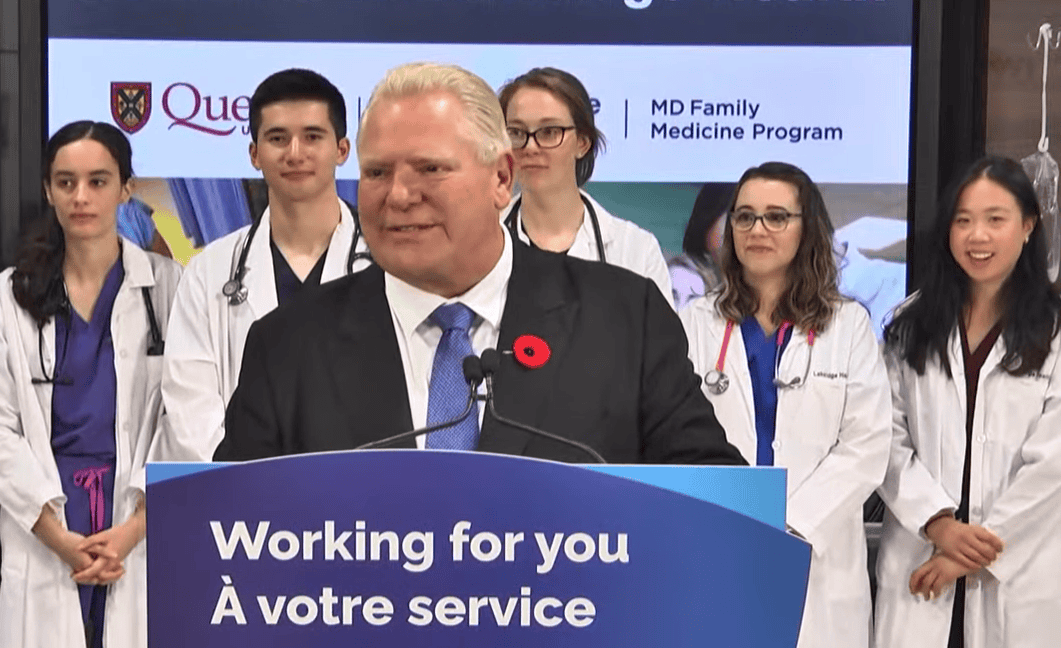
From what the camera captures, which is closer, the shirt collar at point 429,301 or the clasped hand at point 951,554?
the shirt collar at point 429,301

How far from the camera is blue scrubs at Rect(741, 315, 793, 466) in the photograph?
340 cm

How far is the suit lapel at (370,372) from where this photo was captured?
1676 mm

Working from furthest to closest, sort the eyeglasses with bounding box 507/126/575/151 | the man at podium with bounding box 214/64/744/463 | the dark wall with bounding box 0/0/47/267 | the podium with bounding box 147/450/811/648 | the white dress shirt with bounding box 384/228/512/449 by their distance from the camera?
the dark wall with bounding box 0/0/47/267, the eyeglasses with bounding box 507/126/575/151, the white dress shirt with bounding box 384/228/512/449, the man at podium with bounding box 214/64/744/463, the podium with bounding box 147/450/811/648

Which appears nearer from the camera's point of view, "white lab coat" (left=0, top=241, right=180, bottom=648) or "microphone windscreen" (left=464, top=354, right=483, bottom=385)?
"microphone windscreen" (left=464, top=354, right=483, bottom=385)

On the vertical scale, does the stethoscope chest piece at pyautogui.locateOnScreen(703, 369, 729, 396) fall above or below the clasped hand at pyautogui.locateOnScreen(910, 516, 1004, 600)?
above

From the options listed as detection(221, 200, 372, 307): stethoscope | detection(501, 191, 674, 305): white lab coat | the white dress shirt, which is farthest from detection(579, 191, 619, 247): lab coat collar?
the white dress shirt

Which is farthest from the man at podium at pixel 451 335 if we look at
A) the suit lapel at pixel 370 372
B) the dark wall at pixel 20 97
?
the dark wall at pixel 20 97

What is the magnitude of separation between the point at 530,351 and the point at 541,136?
7.17ft

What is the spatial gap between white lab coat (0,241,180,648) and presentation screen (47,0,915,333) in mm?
533

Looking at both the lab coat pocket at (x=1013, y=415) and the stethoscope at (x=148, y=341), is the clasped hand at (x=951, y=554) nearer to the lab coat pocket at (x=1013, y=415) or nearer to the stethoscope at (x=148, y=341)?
the lab coat pocket at (x=1013, y=415)

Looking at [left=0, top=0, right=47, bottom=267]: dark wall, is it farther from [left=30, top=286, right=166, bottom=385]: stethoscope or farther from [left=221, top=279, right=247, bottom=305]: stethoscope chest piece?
[left=221, top=279, right=247, bottom=305]: stethoscope chest piece

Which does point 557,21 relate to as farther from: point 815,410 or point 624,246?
point 815,410

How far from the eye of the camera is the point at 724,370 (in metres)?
3.40

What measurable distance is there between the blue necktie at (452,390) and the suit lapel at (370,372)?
0.04m
